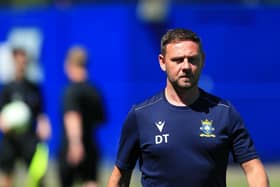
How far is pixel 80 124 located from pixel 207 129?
5.64 meters

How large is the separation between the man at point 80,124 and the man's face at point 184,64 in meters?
5.39

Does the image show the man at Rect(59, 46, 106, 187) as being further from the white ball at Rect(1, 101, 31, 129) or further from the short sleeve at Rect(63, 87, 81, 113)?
the white ball at Rect(1, 101, 31, 129)

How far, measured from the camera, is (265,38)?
2022 cm

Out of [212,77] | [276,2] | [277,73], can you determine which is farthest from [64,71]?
[276,2]

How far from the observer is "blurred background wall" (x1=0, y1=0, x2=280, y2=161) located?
1975 centimetres

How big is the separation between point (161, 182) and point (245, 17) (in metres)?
14.2

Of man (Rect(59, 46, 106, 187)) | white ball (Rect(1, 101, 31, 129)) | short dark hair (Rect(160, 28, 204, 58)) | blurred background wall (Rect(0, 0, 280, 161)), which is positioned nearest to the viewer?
short dark hair (Rect(160, 28, 204, 58))

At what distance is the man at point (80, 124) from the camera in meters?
11.5

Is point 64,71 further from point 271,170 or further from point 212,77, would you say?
point 271,170

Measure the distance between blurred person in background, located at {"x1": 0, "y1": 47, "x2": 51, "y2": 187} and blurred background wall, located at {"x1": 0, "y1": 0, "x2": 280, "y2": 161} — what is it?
6.92 meters

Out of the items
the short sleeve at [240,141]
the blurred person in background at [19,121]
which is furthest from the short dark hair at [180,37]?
the blurred person in background at [19,121]

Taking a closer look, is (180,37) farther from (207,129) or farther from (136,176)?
(136,176)

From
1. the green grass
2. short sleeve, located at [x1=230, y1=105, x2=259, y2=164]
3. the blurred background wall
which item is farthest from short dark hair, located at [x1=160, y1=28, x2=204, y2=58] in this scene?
the blurred background wall

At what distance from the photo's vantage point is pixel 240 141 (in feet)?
20.2
